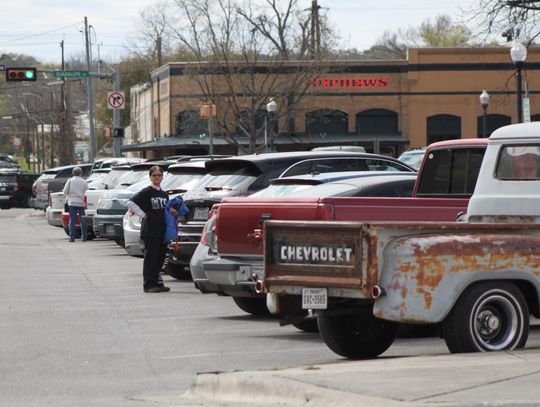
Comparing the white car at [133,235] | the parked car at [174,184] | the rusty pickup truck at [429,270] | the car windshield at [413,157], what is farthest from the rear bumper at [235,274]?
the car windshield at [413,157]

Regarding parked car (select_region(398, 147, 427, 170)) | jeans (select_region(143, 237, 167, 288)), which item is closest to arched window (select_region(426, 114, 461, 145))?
parked car (select_region(398, 147, 427, 170))

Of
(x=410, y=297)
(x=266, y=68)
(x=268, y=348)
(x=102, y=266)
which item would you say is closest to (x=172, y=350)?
(x=268, y=348)

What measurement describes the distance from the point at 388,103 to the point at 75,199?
37563mm

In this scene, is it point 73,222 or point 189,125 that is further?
point 189,125

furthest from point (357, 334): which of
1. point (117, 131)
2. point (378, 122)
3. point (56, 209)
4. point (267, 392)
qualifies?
point (378, 122)

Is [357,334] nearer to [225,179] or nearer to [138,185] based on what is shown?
[225,179]

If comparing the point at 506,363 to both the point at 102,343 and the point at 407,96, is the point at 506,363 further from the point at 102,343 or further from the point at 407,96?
the point at 407,96

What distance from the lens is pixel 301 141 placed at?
66.1 m

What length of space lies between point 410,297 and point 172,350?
3.04 m

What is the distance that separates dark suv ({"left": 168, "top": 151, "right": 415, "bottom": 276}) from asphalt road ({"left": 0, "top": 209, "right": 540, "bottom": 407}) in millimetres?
900

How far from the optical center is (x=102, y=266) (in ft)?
76.9

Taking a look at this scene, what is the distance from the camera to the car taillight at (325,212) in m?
11.8

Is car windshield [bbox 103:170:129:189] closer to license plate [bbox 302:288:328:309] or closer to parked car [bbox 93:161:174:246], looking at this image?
parked car [bbox 93:161:174:246]

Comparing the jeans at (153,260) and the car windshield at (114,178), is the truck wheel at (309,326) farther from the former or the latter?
the car windshield at (114,178)
